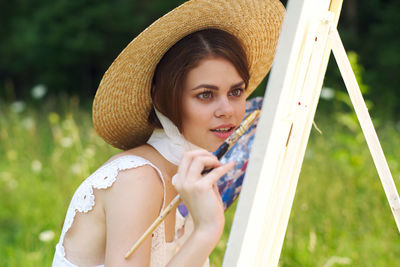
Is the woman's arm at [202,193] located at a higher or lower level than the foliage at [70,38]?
higher

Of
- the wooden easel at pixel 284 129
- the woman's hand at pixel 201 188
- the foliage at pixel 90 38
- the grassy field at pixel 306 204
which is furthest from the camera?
the foliage at pixel 90 38

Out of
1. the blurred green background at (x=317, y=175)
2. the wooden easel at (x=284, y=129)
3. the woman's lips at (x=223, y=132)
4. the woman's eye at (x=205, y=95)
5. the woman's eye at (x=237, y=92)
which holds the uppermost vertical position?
the wooden easel at (x=284, y=129)

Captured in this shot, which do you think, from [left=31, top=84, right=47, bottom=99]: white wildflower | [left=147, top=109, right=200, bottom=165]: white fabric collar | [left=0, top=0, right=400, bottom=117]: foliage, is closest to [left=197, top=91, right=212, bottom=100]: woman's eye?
[left=147, top=109, right=200, bottom=165]: white fabric collar

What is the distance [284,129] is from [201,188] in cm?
20

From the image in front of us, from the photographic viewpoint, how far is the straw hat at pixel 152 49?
157cm

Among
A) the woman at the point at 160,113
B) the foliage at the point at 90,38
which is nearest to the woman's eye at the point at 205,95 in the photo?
the woman at the point at 160,113

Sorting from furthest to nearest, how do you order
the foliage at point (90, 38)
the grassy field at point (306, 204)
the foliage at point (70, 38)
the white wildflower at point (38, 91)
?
the foliage at point (70, 38)
the foliage at point (90, 38)
the white wildflower at point (38, 91)
the grassy field at point (306, 204)

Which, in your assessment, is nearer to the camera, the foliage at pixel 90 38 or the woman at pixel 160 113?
the woman at pixel 160 113

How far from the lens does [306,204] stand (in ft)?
9.71

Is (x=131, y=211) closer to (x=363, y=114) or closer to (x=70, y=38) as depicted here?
(x=363, y=114)

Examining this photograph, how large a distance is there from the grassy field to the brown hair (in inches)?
36.2

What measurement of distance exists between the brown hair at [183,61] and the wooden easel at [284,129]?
41 cm

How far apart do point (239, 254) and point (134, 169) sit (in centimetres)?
65

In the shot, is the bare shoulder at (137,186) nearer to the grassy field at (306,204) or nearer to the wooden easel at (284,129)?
the wooden easel at (284,129)
